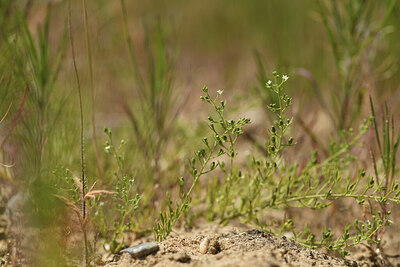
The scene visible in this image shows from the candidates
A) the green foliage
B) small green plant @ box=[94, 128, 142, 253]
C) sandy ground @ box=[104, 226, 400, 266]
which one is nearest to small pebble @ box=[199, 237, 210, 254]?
sandy ground @ box=[104, 226, 400, 266]

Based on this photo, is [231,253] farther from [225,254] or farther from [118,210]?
[118,210]

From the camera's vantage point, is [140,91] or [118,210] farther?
[140,91]

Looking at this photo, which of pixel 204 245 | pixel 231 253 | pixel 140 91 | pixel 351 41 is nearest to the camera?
pixel 231 253

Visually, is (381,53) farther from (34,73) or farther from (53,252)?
(53,252)

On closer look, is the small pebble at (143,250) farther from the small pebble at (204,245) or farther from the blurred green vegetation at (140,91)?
the blurred green vegetation at (140,91)

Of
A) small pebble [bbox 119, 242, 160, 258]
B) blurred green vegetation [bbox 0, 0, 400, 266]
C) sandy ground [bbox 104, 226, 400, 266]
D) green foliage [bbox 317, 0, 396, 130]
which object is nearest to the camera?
sandy ground [bbox 104, 226, 400, 266]

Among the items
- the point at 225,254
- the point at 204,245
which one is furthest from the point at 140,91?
the point at 225,254

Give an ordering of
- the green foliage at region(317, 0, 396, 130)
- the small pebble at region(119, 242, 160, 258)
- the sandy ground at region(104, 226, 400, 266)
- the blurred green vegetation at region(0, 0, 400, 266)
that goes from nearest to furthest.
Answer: the sandy ground at region(104, 226, 400, 266) < the small pebble at region(119, 242, 160, 258) < the blurred green vegetation at region(0, 0, 400, 266) < the green foliage at region(317, 0, 396, 130)

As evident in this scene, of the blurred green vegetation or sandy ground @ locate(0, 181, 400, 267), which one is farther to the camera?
the blurred green vegetation

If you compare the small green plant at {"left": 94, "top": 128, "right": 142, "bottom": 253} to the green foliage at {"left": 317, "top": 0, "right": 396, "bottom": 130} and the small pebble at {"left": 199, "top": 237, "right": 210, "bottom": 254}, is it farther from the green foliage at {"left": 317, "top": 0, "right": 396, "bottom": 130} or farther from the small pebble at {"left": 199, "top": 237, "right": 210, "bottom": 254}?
the green foliage at {"left": 317, "top": 0, "right": 396, "bottom": 130}

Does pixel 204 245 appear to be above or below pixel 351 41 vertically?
below

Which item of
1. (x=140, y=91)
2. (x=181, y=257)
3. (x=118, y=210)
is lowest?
(x=181, y=257)

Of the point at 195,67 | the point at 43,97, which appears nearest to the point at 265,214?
the point at 43,97

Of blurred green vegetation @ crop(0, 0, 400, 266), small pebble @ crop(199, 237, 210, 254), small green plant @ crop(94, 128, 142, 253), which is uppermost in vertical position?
blurred green vegetation @ crop(0, 0, 400, 266)
